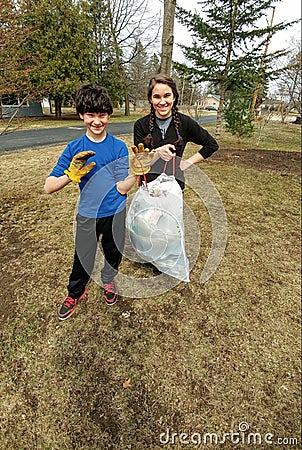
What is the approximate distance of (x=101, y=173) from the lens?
4.90 ft

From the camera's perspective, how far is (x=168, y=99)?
1591mm

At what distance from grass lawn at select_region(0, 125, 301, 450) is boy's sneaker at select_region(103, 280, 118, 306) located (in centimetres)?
5

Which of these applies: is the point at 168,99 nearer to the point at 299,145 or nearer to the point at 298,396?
the point at 298,396

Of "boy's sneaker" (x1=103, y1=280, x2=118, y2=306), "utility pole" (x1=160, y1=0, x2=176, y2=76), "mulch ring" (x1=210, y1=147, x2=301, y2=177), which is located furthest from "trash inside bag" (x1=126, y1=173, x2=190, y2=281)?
"mulch ring" (x1=210, y1=147, x2=301, y2=177)

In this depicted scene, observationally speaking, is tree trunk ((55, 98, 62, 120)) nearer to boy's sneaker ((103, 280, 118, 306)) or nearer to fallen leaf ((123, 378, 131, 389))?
boy's sneaker ((103, 280, 118, 306))

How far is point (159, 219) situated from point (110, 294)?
72 centimetres

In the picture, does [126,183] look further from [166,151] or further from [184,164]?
[184,164]

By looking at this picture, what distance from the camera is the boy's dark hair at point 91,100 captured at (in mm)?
1366

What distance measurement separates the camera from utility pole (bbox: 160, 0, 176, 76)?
3234mm

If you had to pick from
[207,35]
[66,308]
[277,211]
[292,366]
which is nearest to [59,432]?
[66,308]

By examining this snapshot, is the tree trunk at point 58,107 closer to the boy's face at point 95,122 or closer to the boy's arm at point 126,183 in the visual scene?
the boy's face at point 95,122

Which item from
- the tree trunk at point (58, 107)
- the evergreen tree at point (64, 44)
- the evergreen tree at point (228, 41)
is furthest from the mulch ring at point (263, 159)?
the tree trunk at point (58, 107)

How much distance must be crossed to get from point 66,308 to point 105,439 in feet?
2.78

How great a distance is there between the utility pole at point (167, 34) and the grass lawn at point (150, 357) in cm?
240
